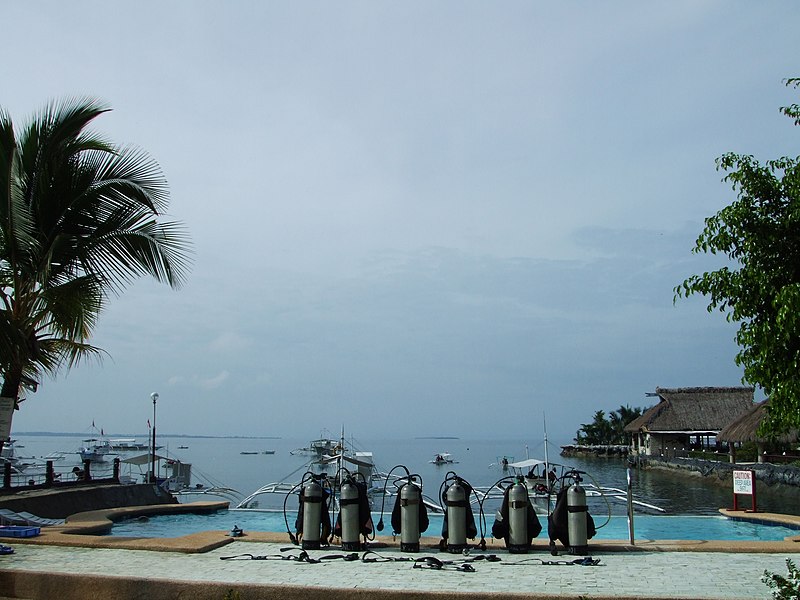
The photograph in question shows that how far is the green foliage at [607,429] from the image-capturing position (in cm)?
9769

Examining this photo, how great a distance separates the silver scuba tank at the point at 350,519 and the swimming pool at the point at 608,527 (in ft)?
12.5

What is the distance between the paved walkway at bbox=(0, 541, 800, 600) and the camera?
26.2 feet

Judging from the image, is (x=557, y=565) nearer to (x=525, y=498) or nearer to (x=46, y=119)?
(x=525, y=498)

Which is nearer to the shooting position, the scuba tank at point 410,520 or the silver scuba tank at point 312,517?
the scuba tank at point 410,520

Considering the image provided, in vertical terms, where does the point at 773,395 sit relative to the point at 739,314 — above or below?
below

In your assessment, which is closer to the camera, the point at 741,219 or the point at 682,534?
the point at 741,219

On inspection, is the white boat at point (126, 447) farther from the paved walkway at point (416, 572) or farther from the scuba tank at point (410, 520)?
the scuba tank at point (410, 520)

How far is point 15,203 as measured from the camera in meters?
11.6

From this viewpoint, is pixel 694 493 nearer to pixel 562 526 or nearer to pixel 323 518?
pixel 562 526

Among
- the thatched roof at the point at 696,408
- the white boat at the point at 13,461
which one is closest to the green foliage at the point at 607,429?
the thatched roof at the point at 696,408

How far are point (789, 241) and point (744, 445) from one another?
159 ft

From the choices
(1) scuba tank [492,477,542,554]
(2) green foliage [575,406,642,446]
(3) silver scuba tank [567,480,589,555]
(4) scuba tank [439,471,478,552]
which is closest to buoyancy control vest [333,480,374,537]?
(4) scuba tank [439,471,478,552]

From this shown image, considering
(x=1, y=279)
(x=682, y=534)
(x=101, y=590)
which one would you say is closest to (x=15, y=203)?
(x=1, y=279)

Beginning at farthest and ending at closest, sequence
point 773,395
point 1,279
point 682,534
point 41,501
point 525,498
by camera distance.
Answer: point 41,501
point 682,534
point 1,279
point 525,498
point 773,395
